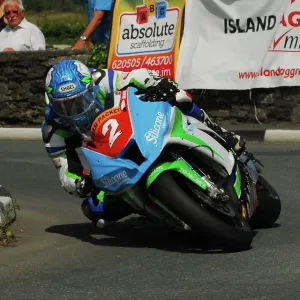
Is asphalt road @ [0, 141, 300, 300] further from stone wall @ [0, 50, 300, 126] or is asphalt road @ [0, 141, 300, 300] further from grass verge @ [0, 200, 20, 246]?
stone wall @ [0, 50, 300, 126]

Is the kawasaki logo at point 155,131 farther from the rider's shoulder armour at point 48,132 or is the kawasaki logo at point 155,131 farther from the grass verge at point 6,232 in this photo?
the grass verge at point 6,232

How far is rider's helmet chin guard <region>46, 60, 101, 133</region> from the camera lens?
651 cm

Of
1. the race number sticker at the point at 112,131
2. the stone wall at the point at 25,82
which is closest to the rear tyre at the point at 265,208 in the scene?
the race number sticker at the point at 112,131

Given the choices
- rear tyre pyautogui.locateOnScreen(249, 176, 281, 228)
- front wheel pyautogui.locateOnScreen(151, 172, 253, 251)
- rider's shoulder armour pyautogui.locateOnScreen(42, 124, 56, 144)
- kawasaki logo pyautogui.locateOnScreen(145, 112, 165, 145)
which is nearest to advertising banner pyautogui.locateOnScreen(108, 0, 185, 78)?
rear tyre pyautogui.locateOnScreen(249, 176, 281, 228)

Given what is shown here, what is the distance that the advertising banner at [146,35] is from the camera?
1297 centimetres

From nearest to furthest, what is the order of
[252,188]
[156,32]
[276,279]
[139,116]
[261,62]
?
1. [276,279]
2. [139,116]
3. [252,188]
4. [261,62]
5. [156,32]

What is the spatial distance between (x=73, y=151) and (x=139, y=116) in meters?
0.85

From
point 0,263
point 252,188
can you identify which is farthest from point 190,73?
point 0,263

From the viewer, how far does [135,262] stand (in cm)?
633

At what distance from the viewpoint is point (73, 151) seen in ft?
23.1

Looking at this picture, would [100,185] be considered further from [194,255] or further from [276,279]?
[276,279]

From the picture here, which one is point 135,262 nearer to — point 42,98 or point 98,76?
point 98,76

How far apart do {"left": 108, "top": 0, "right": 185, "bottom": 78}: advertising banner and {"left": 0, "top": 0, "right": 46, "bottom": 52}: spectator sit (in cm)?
117

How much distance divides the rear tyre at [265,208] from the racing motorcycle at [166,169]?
590 mm
